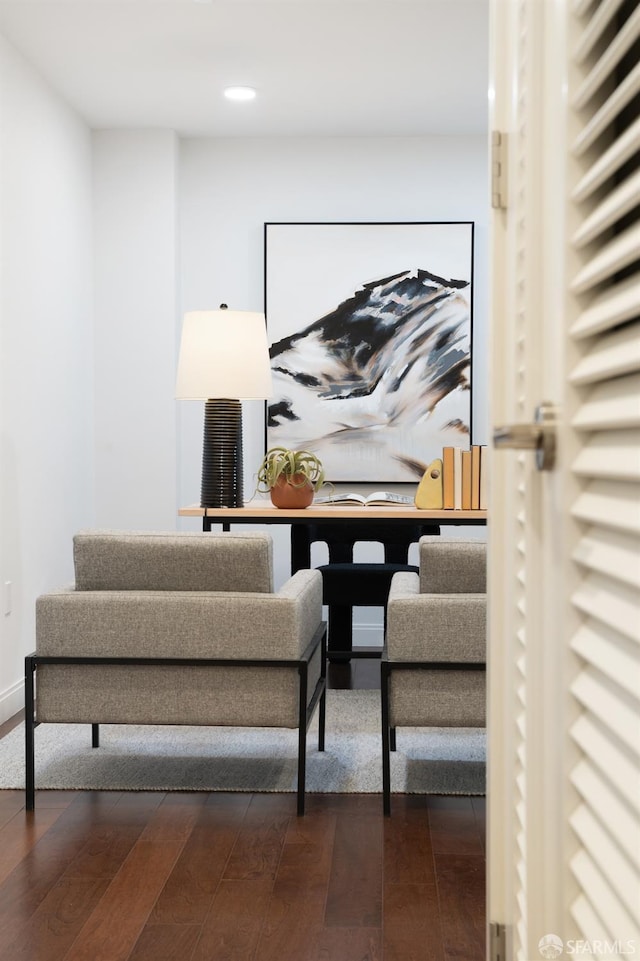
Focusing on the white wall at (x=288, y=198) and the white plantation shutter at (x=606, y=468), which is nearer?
the white plantation shutter at (x=606, y=468)

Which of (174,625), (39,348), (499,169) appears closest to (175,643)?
(174,625)

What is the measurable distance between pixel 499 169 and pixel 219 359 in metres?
2.87

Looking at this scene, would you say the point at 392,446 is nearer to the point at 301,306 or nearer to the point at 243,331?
the point at 301,306

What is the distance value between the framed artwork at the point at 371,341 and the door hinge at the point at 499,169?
4.29 metres

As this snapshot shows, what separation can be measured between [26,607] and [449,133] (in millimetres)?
3361

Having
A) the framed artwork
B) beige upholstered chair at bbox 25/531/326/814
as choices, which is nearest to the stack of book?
beige upholstered chair at bbox 25/531/326/814

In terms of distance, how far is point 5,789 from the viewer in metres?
2.91

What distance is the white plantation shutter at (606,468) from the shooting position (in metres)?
0.68

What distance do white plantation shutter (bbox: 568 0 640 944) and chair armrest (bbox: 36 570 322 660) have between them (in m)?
1.93

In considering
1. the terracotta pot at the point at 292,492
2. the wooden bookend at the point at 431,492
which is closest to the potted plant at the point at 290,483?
the terracotta pot at the point at 292,492

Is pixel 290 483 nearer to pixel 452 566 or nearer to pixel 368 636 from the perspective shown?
pixel 452 566

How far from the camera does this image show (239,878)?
2275 mm

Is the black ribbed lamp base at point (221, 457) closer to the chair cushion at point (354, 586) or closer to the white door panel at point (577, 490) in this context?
the chair cushion at point (354, 586)

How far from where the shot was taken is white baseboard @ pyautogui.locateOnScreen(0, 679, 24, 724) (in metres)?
3.83
